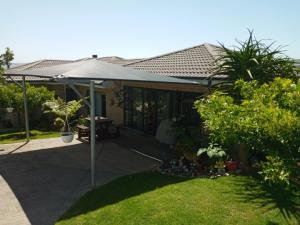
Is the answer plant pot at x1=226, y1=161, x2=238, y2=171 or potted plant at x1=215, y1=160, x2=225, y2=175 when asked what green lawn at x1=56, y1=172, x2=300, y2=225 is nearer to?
potted plant at x1=215, y1=160, x2=225, y2=175

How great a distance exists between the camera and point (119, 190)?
8477 mm

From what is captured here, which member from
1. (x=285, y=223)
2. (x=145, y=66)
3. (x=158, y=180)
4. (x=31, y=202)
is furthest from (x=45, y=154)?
(x=285, y=223)

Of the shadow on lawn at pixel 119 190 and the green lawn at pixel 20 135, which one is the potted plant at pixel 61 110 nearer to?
the green lawn at pixel 20 135

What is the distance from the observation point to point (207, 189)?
27.0ft

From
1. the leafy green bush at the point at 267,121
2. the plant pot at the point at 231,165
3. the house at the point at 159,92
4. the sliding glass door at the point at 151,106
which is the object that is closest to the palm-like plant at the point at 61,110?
the house at the point at 159,92

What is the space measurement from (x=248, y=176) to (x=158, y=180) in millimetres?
2793

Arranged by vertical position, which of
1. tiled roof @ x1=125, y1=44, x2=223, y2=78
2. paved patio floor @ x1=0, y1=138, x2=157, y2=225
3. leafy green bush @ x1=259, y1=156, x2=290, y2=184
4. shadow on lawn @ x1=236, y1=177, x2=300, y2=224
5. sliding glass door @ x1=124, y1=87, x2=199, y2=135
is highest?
tiled roof @ x1=125, y1=44, x2=223, y2=78

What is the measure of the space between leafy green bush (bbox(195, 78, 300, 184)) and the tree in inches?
201

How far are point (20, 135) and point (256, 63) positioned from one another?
1283 centimetres

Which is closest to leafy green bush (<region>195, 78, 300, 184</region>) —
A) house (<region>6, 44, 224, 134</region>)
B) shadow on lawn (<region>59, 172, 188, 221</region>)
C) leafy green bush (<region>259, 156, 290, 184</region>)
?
leafy green bush (<region>259, 156, 290, 184</region>)

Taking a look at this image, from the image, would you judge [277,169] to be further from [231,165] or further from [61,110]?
[61,110]

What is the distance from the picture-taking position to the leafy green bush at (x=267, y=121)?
3.56m

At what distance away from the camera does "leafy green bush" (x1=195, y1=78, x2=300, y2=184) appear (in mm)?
3562

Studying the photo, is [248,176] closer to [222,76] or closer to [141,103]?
[222,76]
